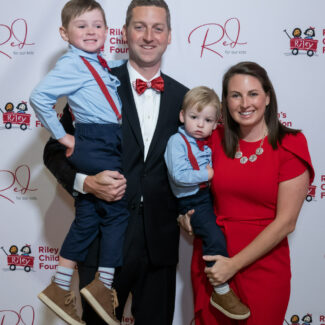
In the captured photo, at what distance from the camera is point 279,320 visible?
5.84ft

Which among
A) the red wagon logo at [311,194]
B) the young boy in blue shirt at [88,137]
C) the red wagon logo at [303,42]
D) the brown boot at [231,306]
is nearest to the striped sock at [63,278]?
the young boy in blue shirt at [88,137]

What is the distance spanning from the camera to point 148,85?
5.97ft

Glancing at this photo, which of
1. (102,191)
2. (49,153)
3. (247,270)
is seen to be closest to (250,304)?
(247,270)

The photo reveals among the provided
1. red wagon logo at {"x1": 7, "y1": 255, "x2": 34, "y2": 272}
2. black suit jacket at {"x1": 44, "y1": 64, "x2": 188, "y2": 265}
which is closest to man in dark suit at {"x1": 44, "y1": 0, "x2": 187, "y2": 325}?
black suit jacket at {"x1": 44, "y1": 64, "x2": 188, "y2": 265}

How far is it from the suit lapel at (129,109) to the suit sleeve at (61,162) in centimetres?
27

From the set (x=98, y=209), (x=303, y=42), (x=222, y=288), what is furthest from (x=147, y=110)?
(x=303, y=42)

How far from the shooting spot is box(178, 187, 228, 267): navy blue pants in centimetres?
175

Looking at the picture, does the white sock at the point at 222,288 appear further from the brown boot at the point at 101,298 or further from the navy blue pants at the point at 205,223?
the brown boot at the point at 101,298

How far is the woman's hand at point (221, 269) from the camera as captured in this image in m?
1.71

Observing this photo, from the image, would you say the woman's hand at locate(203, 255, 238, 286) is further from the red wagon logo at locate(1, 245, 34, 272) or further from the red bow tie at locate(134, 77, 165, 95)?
the red wagon logo at locate(1, 245, 34, 272)

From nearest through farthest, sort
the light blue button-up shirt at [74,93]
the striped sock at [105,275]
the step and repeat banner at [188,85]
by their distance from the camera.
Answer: the light blue button-up shirt at [74,93]
the striped sock at [105,275]
the step and repeat banner at [188,85]

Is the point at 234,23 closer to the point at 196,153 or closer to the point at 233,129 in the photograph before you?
the point at 233,129

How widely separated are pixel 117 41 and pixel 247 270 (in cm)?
140

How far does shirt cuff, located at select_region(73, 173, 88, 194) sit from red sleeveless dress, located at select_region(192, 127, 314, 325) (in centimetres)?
58
